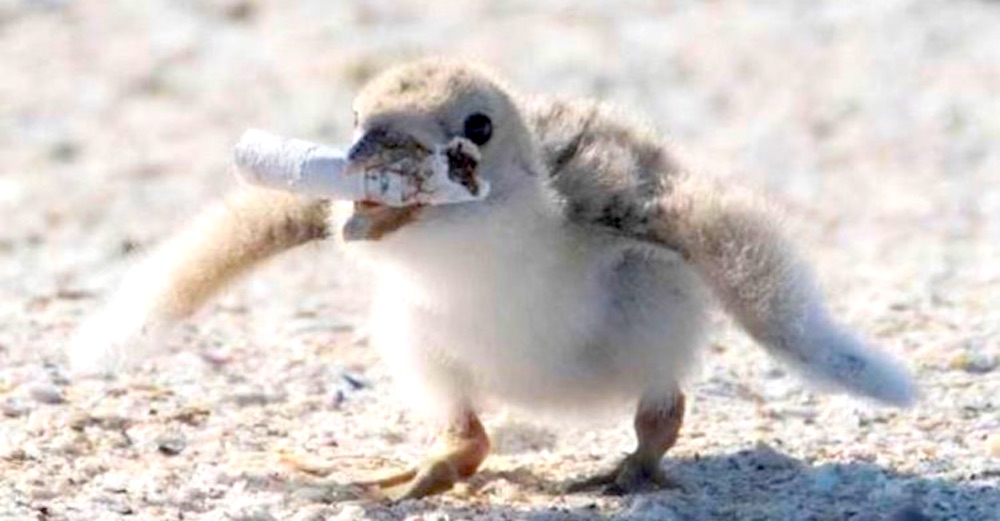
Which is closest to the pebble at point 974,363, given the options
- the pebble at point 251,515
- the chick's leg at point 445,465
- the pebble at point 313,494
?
the chick's leg at point 445,465

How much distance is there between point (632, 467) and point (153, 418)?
3.81 feet

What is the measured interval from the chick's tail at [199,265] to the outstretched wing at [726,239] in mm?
551

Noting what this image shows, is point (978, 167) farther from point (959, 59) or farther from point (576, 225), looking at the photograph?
point (576, 225)

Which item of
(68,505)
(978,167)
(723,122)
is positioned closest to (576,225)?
(68,505)

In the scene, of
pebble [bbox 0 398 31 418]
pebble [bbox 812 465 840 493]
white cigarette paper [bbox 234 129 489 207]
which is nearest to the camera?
white cigarette paper [bbox 234 129 489 207]

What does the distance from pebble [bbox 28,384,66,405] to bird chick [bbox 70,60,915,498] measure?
654mm

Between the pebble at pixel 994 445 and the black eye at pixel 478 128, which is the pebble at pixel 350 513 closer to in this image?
the black eye at pixel 478 128

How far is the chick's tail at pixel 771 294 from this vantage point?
16.4 ft

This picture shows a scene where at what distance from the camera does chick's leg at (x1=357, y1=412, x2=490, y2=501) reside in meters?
5.23

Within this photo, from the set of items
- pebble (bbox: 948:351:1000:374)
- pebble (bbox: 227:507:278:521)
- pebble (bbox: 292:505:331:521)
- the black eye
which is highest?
pebble (bbox: 948:351:1000:374)

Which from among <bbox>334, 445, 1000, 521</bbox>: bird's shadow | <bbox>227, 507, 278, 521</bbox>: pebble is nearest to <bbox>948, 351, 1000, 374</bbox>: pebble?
<bbox>334, 445, 1000, 521</bbox>: bird's shadow

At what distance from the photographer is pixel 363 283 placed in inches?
294

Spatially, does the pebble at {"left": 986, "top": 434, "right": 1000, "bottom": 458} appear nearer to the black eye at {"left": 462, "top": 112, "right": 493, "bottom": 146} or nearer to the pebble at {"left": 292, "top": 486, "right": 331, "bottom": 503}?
the black eye at {"left": 462, "top": 112, "right": 493, "bottom": 146}

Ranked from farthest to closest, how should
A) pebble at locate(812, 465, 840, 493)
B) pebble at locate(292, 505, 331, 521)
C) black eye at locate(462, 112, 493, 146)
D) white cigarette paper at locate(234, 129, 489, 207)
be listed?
pebble at locate(812, 465, 840, 493)
black eye at locate(462, 112, 493, 146)
pebble at locate(292, 505, 331, 521)
white cigarette paper at locate(234, 129, 489, 207)
